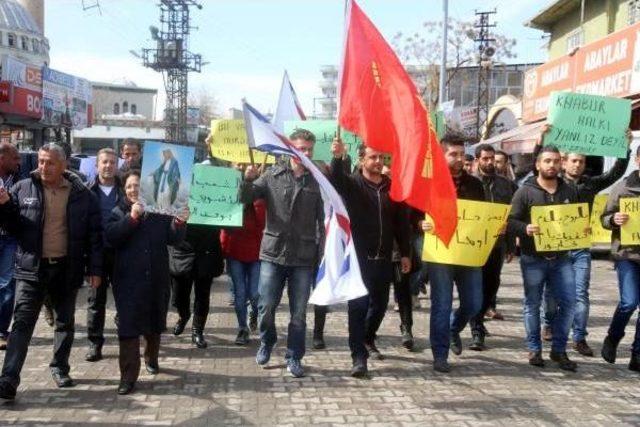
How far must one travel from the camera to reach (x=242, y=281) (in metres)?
7.20

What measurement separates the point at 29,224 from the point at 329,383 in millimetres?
2577

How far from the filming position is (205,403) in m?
5.32

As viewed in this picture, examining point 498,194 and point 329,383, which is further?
point 498,194

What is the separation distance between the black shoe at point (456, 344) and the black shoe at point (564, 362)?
32.7 inches

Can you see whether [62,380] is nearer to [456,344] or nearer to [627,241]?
[456,344]

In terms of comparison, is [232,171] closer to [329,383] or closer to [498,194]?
[329,383]

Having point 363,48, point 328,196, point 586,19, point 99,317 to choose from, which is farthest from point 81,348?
point 586,19

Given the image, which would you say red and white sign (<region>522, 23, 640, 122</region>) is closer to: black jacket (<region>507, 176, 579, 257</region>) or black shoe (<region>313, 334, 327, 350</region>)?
black jacket (<region>507, 176, 579, 257</region>)

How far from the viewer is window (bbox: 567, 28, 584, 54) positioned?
24.5 metres

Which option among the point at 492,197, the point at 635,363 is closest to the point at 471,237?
Result: the point at 492,197

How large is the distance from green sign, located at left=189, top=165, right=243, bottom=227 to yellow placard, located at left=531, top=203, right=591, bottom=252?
263 cm

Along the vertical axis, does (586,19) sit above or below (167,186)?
above

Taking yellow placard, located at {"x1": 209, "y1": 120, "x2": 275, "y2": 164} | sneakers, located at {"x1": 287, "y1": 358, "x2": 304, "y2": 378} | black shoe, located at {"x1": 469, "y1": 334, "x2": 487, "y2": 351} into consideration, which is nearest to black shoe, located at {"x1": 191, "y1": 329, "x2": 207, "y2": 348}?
sneakers, located at {"x1": 287, "y1": 358, "x2": 304, "y2": 378}

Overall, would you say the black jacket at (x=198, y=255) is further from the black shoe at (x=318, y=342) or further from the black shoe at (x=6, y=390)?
the black shoe at (x=6, y=390)
